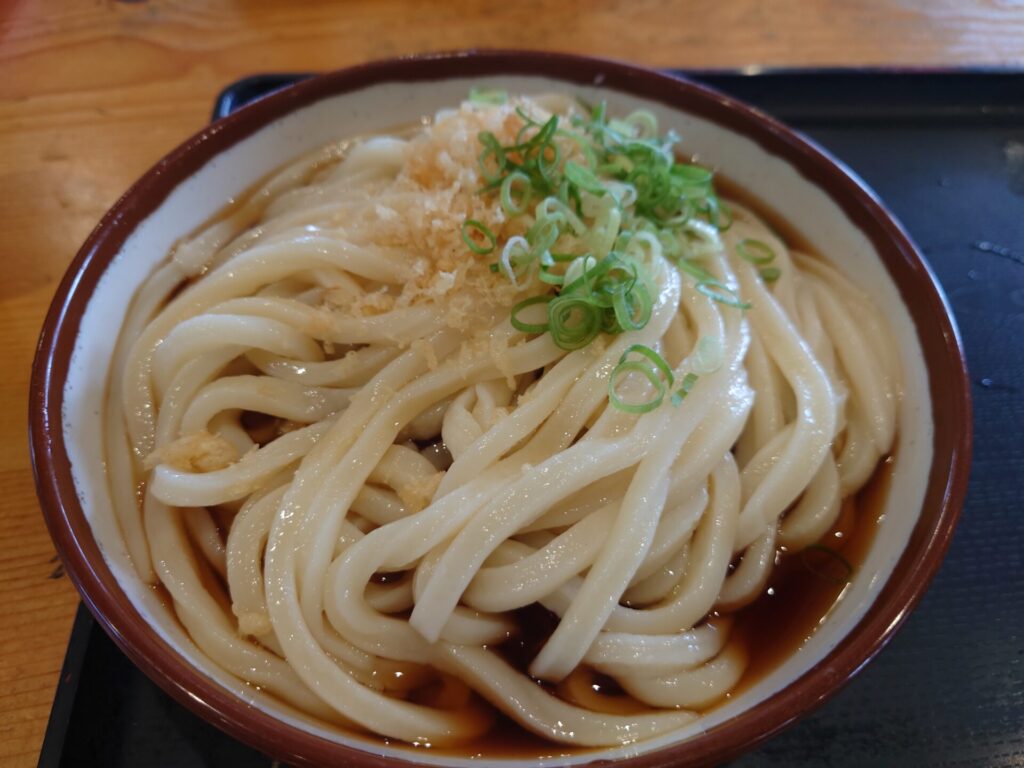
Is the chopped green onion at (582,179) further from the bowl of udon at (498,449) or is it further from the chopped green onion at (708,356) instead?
the chopped green onion at (708,356)

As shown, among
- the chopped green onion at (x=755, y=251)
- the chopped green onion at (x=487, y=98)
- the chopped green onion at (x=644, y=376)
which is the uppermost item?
the chopped green onion at (x=487, y=98)

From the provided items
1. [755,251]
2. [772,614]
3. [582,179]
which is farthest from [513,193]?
[772,614]

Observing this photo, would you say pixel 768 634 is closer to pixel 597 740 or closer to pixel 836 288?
pixel 597 740

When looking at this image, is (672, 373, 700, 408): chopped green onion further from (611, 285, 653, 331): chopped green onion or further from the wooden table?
the wooden table

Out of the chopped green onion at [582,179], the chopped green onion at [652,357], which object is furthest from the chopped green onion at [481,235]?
the chopped green onion at [652,357]

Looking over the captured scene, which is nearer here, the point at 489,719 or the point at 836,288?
the point at 489,719

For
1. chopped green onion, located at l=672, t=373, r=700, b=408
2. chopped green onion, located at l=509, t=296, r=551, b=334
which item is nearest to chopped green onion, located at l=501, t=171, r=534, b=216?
chopped green onion, located at l=509, t=296, r=551, b=334

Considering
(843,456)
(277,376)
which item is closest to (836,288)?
(843,456)
